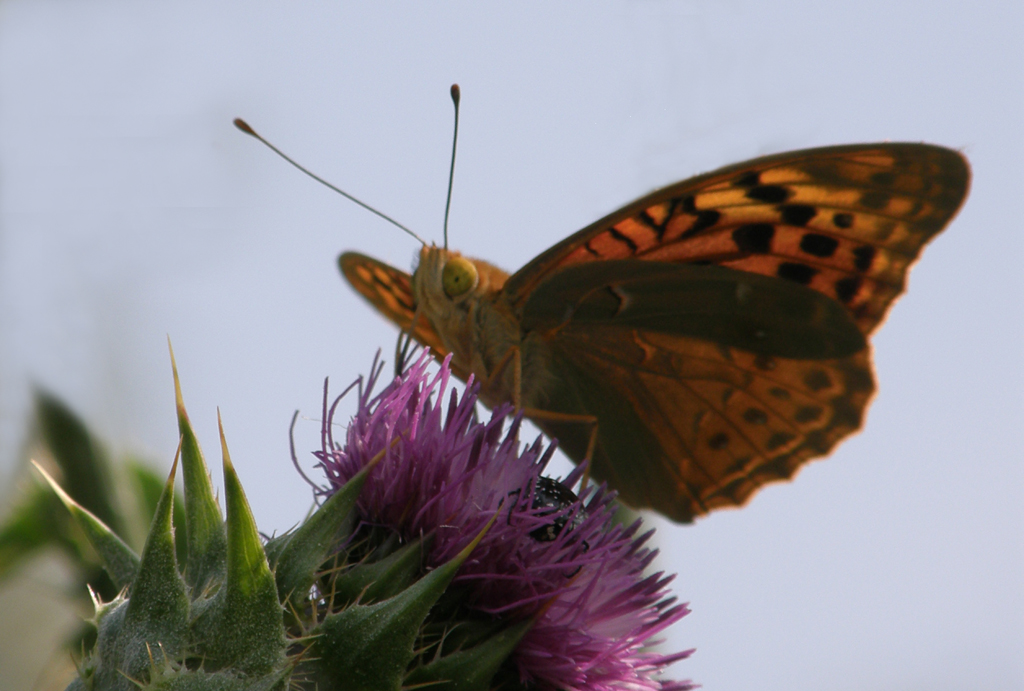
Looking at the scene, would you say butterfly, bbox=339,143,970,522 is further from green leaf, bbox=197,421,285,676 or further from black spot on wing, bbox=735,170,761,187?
green leaf, bbox=197,421,285,676

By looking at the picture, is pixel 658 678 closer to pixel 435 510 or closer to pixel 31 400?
pixel 435 510

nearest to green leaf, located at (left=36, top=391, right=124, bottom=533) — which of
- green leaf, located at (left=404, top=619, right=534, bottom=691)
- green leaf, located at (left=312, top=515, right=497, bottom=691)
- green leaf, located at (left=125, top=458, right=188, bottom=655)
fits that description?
green leaf, located at (left=125, top=458, right=188, bottom=655)

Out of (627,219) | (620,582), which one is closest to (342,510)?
(620,582)

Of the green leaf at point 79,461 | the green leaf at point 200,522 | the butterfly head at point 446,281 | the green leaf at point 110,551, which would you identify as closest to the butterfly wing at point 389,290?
the butterfly head at point 446,281

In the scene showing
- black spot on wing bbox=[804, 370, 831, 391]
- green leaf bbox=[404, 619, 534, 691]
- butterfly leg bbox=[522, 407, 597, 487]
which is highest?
black spot on wing bbox=[804, 370, 831, 391]

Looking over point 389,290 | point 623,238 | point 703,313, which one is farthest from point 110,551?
point 703,313

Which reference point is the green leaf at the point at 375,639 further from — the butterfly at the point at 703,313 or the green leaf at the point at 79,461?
the green leaf at the point at 79,461
